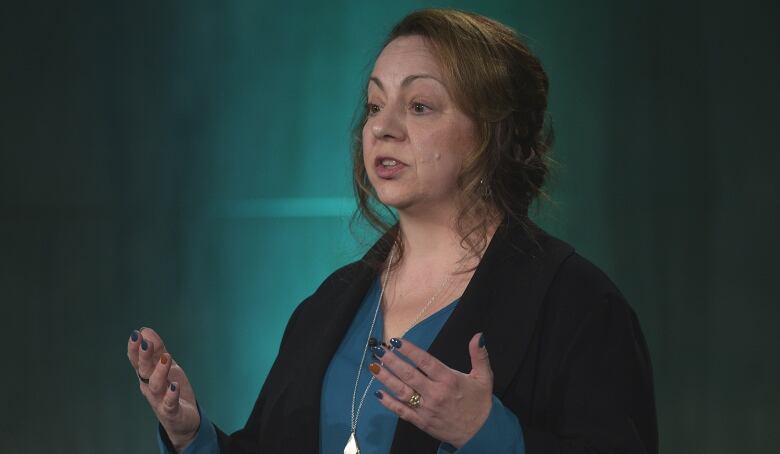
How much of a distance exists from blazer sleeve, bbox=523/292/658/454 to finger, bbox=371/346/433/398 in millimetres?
202

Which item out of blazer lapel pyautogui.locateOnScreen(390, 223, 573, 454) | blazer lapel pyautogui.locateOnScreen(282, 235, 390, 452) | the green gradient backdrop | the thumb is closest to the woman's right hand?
blazer lapel pyautogui.locateOnScreen(282, 235, 390, 452)

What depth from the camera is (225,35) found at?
7.83 feet

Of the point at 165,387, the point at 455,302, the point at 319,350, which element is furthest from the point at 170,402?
the point at 455,302

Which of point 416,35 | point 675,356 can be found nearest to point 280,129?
point 416,35

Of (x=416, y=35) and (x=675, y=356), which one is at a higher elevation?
(x=416, y=35)

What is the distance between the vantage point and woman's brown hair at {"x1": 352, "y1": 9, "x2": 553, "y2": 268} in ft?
4.95

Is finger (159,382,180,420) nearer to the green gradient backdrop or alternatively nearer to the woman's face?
the woman's face

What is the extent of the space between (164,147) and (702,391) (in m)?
1.35

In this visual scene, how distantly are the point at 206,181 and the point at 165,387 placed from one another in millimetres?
1007

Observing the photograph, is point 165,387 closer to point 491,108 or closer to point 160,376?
point 160,376

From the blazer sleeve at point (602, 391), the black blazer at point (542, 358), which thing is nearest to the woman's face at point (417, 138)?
the black blazer at point (542, 358)

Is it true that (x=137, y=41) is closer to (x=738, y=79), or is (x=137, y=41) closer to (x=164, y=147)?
(x=164, y=147)

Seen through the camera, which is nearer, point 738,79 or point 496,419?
point 496,419

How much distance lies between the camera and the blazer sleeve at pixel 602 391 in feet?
4.25
